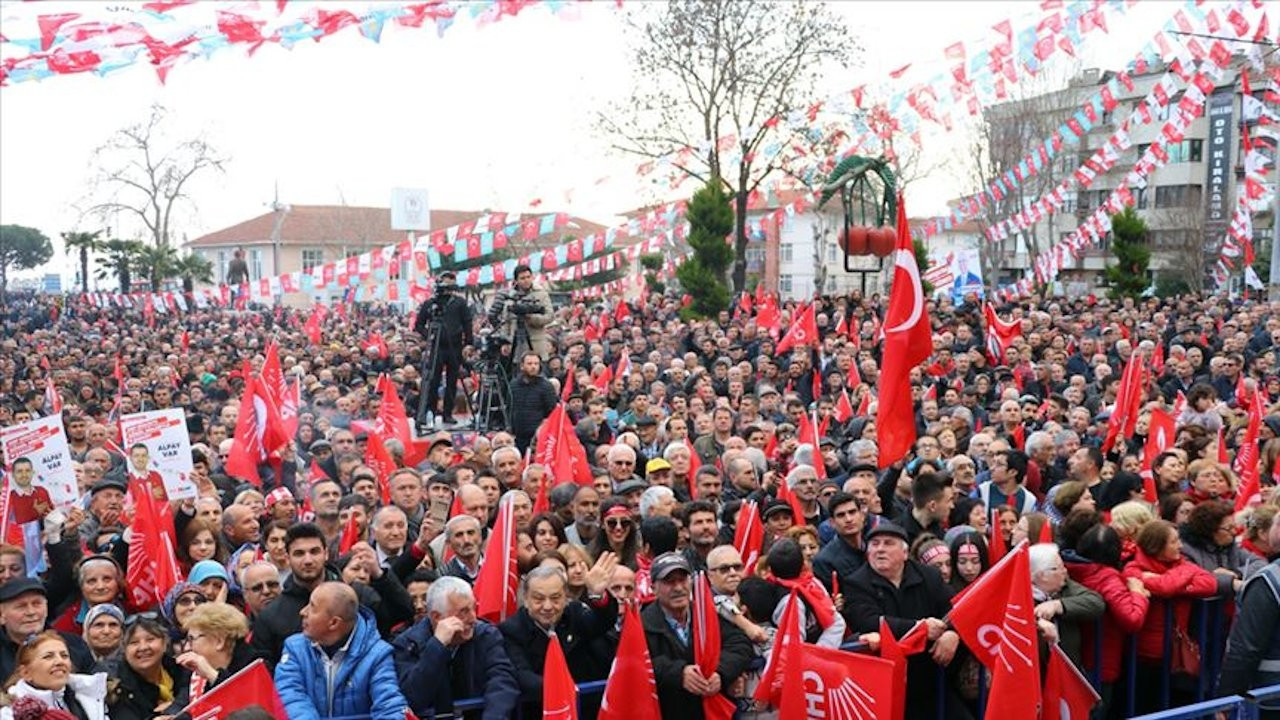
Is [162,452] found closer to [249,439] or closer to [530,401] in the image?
[249,439]

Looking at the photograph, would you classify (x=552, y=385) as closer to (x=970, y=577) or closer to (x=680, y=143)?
(x=970, y=577)

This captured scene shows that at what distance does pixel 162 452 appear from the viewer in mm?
9195

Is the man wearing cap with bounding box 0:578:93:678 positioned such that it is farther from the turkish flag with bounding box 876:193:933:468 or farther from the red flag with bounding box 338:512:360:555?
the turkish flag with bounding box 876:193:933:468

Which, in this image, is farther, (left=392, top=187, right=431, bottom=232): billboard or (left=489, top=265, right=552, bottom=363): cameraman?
(left=392, top=187, right=431, bottom=232): billboard

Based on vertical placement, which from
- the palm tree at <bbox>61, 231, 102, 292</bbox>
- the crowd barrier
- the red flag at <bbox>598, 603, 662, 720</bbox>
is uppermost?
the palm tree at <bbox>61, 231, 102, 292</bbox>

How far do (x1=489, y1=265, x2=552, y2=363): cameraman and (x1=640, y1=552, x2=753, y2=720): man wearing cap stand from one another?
26.2 ft

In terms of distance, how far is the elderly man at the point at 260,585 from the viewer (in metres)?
5.95

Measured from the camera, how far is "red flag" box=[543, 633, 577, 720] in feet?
15.6

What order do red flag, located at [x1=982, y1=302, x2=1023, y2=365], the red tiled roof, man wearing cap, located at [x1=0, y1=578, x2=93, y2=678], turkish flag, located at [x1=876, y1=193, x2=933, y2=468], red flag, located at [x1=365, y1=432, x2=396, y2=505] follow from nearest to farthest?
man wearing cap, located at [x1=0, y1=578, x2=93, y2=678] < turkish flag, located at [x1=876, y1=193, x2=933, y2=468] < red flag, located at [x1=365, y1=432, x2=396, y2=505] < red flag, located at [x1=982, y1=302, x2=1023, y2=365] < the red tiled roof

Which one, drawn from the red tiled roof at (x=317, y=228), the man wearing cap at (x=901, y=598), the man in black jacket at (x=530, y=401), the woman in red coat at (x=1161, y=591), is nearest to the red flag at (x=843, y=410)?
the man in black jacket at (x=530, y=401)

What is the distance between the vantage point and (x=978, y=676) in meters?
5.44

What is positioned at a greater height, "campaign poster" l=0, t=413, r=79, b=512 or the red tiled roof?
the red tiled roof

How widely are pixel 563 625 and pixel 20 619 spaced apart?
92.4 inches

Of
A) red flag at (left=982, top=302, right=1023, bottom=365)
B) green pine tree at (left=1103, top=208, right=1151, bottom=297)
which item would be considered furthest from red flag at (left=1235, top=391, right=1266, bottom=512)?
green pine tree at (left=1103, top=208, right=1151, bottom=297)
